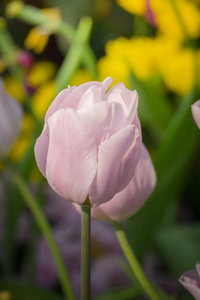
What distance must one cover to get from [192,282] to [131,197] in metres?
0.04

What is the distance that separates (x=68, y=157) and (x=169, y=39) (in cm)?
31

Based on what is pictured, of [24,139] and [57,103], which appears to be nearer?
[57,103]

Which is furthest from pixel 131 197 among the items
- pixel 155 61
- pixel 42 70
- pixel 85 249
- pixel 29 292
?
pixel 42 70

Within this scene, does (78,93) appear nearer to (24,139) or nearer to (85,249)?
(85,249)

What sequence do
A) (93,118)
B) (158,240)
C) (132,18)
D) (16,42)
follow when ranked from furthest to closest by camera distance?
(16,42) < (132,18) < (158,240) < (93,118)

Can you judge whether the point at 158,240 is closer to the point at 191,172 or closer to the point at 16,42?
the point at 191,172

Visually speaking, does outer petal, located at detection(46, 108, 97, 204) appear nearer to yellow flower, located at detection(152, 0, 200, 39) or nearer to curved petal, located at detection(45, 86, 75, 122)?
curved petal, located at detection(45, 86, 75, 122)

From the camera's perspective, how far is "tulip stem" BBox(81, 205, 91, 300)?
14 cm

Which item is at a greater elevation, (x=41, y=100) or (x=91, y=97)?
(x=91, y=97)

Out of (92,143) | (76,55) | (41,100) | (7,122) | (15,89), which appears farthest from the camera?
(15,89)

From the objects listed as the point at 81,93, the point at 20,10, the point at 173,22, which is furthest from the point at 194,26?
the point at 81,93

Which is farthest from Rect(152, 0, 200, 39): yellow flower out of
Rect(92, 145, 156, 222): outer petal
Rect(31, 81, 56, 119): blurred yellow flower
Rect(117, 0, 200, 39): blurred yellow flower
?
Rect(92, 145, 156, 222): outer petal

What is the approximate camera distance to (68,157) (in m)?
0.14

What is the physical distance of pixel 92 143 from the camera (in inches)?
5.2
